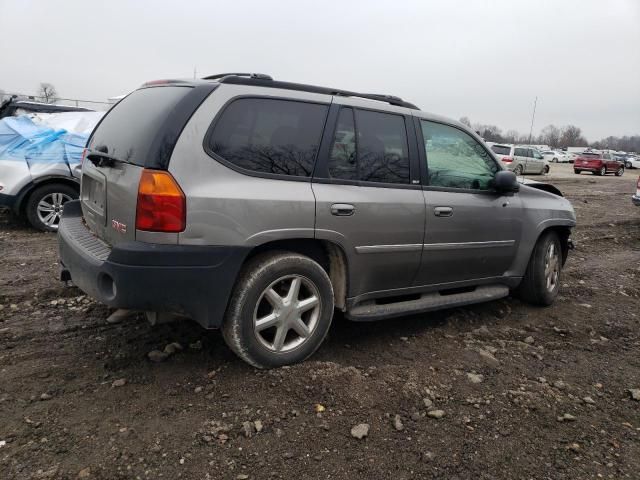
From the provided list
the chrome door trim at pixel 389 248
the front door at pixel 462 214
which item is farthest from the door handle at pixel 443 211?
the chrome door trim at pixel 389 248

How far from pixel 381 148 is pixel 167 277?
1722 millimetres

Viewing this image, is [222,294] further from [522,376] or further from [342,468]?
[522,376]

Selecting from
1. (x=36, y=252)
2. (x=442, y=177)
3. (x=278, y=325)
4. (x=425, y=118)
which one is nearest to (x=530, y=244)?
(x=442, y=177)

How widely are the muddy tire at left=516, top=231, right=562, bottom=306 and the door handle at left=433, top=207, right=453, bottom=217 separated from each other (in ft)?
4.62

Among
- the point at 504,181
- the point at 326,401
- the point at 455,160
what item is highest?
the point at 455,160

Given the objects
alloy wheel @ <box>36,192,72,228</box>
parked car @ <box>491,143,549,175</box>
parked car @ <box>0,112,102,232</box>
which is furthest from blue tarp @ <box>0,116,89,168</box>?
parked car @ <box>491,143,549,175</box>

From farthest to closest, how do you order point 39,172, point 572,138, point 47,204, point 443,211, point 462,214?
point 572,138 < point 47,204 < point 39,172 < point 462,214 < point 443,211

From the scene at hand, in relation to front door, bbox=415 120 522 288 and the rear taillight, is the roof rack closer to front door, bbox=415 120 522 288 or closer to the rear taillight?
front door, bbox=415 120 522 288

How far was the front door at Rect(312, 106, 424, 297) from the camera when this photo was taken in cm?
326

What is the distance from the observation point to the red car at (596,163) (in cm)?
3362

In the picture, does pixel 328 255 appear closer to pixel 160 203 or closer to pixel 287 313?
pixel 287 313

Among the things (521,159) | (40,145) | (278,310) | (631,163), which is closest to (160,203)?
(278,310)

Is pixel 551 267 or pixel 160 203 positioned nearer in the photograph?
pixel 160 203

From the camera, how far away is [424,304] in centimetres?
387
